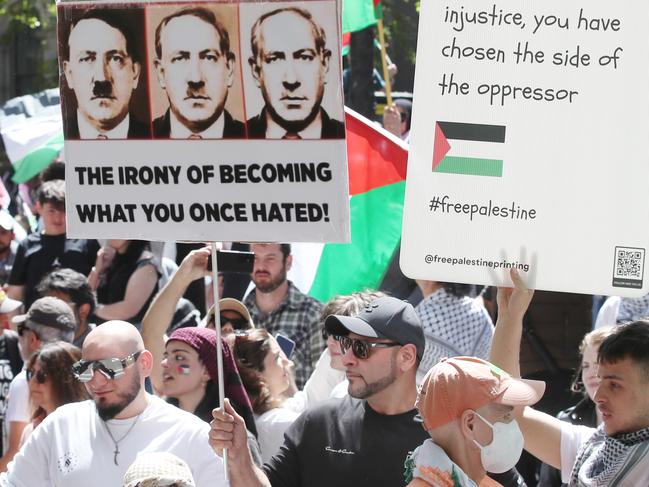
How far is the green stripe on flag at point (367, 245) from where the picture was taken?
7141 millimetres

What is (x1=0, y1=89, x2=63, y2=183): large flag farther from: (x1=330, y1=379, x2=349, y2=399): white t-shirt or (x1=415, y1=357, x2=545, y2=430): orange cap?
(x1=415, y1=357, x2=545, y2=430): orange cap

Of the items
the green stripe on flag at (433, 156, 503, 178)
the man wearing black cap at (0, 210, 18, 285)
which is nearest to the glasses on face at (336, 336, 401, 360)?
the green stripe on flag at (433, 156, 503, 178)

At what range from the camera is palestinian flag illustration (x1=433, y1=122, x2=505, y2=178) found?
4.09 m

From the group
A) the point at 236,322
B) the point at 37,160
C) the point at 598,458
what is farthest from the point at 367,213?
the point at 37,160

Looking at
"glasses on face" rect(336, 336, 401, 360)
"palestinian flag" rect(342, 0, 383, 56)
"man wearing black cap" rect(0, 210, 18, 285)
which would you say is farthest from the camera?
"man wearing black cap" rect(0, 210, 18, 285)

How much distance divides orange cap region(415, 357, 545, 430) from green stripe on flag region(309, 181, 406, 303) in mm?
3576

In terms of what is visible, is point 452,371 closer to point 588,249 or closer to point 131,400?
point 588,249

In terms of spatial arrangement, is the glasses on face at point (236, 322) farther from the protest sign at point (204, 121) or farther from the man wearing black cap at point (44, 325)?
the protest sign at point (204, 121)

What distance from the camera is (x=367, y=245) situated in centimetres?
732

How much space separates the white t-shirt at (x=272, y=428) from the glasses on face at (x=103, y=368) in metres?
0.81

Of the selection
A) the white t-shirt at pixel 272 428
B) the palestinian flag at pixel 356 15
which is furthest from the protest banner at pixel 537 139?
the palestinian flag at pixel 356 15

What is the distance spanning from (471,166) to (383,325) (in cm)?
70

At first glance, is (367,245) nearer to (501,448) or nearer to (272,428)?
(272,428)

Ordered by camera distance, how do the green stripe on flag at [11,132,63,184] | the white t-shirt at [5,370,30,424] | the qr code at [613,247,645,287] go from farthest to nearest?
the green stripe on flag at [11,132,63,184] → the white t-shirt at [5,370,30,424] → the qr code at [613,247,645,287]
